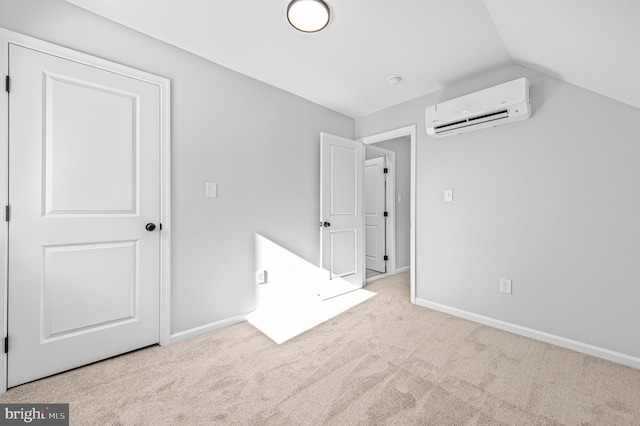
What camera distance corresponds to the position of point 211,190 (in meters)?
2.31

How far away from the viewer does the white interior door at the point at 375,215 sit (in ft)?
14.6

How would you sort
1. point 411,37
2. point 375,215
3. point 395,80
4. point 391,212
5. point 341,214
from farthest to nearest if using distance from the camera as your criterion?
point 375,215, point 391,212, point 341,214, point 395,80, point 411,37

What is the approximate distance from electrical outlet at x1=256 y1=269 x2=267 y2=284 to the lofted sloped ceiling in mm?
1879

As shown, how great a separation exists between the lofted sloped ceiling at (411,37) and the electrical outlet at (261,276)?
1.88 meters

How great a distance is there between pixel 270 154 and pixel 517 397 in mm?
2590

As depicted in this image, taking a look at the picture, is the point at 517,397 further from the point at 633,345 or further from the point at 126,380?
the point at 126,380

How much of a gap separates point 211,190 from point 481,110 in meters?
2.41

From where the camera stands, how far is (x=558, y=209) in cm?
212

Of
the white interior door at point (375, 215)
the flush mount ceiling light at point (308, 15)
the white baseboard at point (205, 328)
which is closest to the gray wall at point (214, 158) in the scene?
the white baseboard at point (205, 328)

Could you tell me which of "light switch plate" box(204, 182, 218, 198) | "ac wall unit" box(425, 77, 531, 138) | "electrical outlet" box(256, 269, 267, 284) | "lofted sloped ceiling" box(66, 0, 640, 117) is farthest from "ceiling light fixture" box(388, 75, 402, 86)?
"electrical outlet" box(256, 269, 267, 284)

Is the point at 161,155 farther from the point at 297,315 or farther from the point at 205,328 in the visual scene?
the point at 297,315

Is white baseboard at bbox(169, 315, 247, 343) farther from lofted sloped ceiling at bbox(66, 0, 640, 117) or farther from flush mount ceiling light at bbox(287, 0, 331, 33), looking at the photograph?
flush mount ceiling light at bbox(287, 0, 331, 33)

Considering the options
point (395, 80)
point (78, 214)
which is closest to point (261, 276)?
point (78, 214)

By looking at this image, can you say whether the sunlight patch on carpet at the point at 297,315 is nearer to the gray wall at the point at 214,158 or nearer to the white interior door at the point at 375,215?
the gray wall at the point at 214,158
